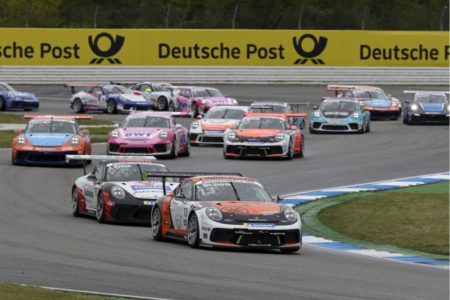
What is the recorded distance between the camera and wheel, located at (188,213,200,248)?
53.9ft

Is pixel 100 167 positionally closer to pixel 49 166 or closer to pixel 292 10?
pixel 49 166

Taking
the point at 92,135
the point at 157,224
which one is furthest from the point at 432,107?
the point at 157,224

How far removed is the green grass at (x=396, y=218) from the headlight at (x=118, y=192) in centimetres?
339

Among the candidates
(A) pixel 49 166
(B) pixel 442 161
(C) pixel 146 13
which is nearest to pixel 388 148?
(B) pixel 442 161

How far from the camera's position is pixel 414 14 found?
257 ft

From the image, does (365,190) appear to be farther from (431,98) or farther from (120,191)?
(431,98)

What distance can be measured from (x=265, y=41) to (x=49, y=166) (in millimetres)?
32213

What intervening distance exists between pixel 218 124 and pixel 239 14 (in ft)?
144

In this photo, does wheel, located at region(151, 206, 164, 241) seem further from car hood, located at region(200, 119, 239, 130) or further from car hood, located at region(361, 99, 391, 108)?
car hood, located at region(361, 99, 391, 108)

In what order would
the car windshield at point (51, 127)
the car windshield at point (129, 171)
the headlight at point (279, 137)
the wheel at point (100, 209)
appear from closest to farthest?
1. the wheel at point (100, 209)
2. the car windshield at point (129, 171)
3. the car windshield at point (51, 127)
4. the headlight at point (279, 137)

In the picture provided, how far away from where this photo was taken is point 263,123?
32.9 meters

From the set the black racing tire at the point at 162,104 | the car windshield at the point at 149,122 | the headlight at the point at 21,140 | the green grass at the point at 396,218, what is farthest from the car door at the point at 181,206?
the black racing tire at the point at 162,104

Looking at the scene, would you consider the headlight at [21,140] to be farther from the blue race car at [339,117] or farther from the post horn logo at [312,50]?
the post horn logo at [312,50]

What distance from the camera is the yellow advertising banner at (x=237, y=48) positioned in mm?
59531
